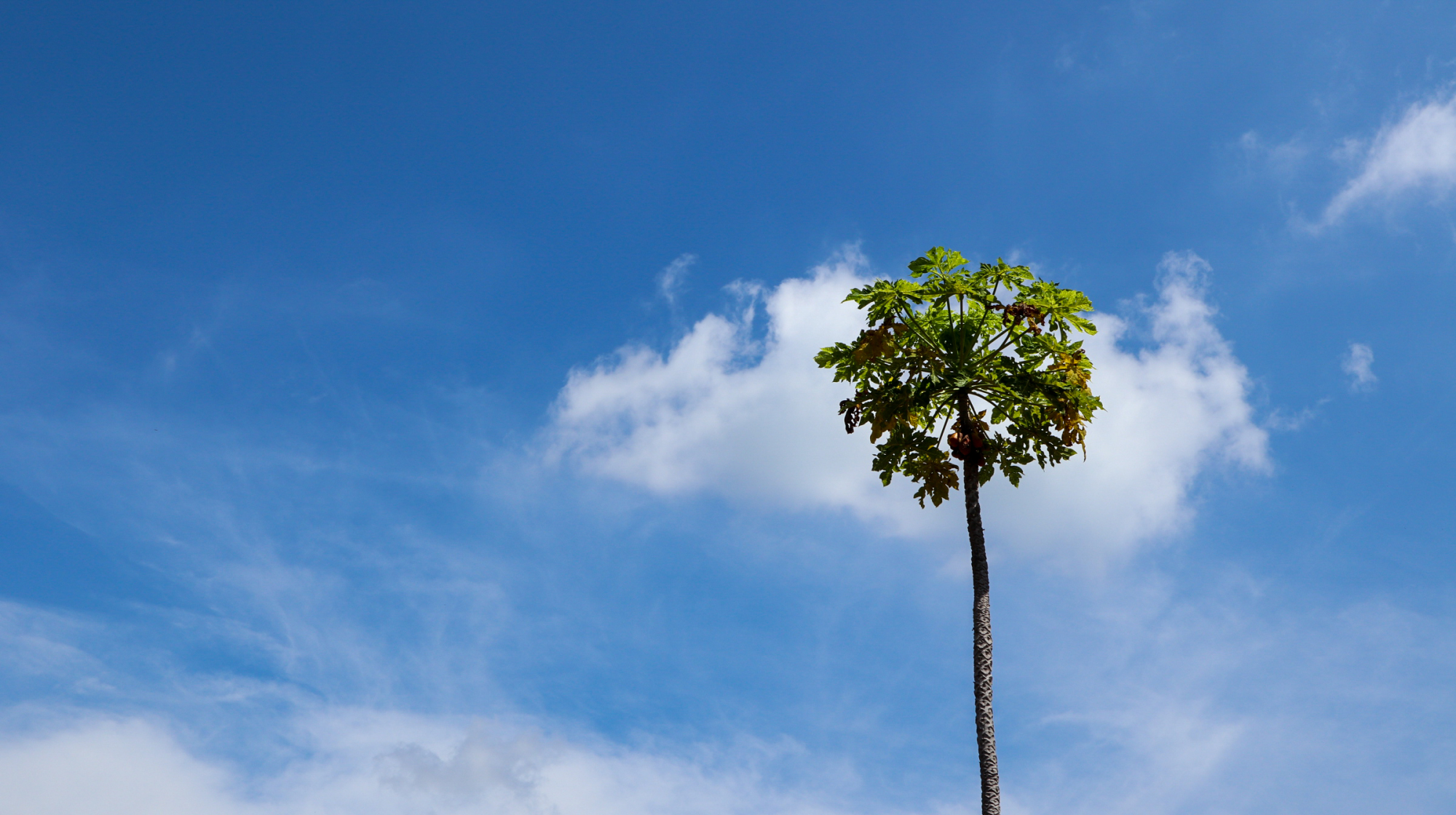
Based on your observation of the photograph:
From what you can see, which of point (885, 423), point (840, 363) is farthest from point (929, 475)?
point (840, 363)

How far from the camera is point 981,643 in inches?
784

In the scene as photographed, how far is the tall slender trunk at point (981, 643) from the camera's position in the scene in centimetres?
1905

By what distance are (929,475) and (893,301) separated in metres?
4.06

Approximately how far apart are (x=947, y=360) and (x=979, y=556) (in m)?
4.21

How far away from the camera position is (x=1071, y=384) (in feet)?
66.8

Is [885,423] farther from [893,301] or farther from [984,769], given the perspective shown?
[984,769]

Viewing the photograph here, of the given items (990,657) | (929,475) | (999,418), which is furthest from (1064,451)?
(990,657)

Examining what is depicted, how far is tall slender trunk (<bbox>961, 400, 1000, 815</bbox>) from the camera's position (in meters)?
19.0

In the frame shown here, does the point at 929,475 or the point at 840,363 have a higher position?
the point at 840,363

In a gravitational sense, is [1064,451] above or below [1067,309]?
below

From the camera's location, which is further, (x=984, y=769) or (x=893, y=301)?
(x=893, y=301)

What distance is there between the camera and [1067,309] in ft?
66.2

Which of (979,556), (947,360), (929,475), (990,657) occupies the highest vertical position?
(947,360)

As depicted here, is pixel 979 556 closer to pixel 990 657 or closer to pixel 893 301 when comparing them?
pixel 990 657
